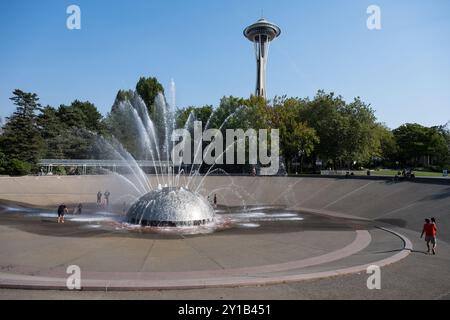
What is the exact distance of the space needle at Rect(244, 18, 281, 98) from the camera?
81688 millimetres

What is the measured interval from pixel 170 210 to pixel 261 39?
72.9 meters

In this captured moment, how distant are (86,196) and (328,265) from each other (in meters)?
31.9

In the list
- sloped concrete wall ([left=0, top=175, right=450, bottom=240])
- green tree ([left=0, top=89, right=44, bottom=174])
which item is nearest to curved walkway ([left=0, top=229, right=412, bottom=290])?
sloped concrete wall ([left=0, top=175, right=450, bottom=240])

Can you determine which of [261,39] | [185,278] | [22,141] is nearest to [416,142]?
[261,39]

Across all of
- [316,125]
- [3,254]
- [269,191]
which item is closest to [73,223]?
[3,254]

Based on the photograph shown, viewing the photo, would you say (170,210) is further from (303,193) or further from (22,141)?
(22,141)

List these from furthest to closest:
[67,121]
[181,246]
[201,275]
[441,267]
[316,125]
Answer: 1. [67,121]
2. [316,125]
3. [181,246]
4. [441,267]
5. [201,275]

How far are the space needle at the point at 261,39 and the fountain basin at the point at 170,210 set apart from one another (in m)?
63.3

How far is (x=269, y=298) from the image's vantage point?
870cm

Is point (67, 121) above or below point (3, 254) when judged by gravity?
above

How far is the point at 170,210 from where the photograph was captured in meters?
19.7

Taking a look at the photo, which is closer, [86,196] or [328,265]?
[328,265]

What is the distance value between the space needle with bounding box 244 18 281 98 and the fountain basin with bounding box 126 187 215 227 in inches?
2493
